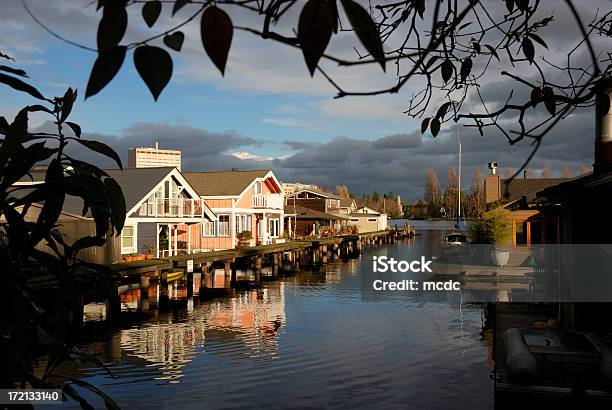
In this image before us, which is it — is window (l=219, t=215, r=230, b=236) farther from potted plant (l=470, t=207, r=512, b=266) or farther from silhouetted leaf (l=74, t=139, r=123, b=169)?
silhouetted leaf (l=74, t=139, r=123, b=169)

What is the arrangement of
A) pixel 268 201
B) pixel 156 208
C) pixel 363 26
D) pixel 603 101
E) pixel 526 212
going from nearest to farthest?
pixel 363 26 < pixel 603 101 < pixel 526 212 < pixel 156 208 < pixel 268 201

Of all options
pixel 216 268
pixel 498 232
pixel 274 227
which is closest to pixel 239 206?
pixel 216 268

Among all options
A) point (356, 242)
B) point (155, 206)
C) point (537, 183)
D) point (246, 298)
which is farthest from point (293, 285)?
point (356, 242)

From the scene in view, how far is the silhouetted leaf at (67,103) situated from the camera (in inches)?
97.0

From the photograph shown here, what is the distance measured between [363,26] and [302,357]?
16994 millimetres

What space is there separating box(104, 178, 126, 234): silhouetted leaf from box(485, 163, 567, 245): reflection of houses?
55.0 ft

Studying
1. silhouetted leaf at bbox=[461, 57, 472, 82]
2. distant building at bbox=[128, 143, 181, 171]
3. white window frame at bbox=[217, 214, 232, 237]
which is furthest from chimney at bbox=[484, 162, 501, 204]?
silhouetted leaf at bbox=[461, 57, 472, 82]

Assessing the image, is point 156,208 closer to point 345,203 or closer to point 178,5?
point 178,5

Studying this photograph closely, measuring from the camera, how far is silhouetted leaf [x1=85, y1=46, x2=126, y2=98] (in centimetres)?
95

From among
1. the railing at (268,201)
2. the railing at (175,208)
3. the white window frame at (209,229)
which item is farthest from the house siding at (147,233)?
the railing at (268,201)

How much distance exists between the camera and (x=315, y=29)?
1.01 m

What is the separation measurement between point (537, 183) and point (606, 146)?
124 ft

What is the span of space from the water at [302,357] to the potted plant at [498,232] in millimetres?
4723

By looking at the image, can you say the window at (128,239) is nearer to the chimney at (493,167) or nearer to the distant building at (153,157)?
the distant building at (153,157)
